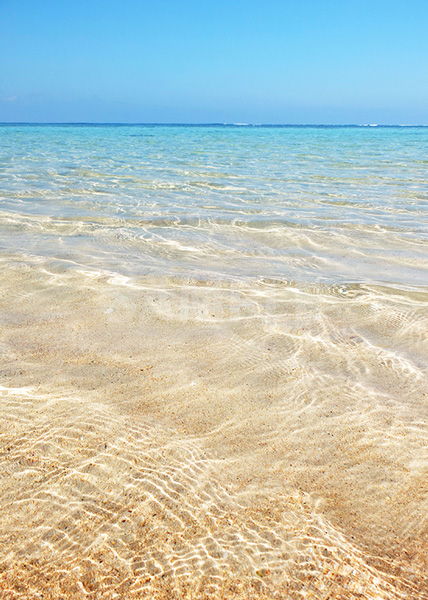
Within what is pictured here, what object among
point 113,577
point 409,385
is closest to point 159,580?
point 113,577

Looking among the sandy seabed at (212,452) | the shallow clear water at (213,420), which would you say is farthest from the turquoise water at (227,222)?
the sandy seabed at (212,452)

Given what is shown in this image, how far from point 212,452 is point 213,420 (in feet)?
0.70

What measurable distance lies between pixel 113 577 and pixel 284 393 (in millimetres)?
1161

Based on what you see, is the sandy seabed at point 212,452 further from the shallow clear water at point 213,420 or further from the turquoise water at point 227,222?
the turquoise water at point 227,222

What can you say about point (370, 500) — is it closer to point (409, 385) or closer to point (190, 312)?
point (409, 385)

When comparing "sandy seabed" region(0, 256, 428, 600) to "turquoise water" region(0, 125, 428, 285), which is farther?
"turquoise water" region(0, 125, 428, 285)

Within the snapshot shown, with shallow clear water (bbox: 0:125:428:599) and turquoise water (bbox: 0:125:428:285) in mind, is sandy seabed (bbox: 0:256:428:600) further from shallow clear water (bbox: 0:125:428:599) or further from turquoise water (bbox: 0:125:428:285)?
turquoise water (bbox: 0:125:428:285)

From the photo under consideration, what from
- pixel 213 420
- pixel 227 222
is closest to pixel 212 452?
pixel 213 420

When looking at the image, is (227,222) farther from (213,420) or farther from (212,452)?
(212,452)

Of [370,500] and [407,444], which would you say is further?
[407,444]

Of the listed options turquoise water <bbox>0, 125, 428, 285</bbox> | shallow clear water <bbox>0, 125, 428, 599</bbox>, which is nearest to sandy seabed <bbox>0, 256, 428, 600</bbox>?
shallow clear water <bbox>0, 125, 428, 599</bbox>

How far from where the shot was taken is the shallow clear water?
54.5 inches

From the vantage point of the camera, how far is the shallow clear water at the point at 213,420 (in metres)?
1.38

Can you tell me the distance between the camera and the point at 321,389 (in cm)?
227
